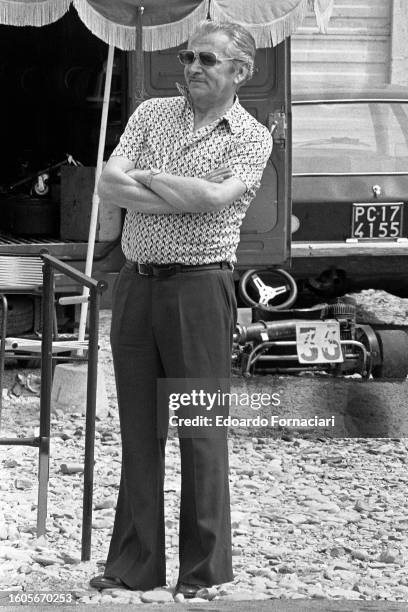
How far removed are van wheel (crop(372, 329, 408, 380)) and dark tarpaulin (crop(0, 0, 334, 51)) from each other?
208 centimetres

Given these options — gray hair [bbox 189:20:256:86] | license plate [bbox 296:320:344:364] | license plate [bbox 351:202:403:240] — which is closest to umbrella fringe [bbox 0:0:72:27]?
license plate [bbox 296:320:344:364]

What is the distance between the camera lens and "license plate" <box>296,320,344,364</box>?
8812mm

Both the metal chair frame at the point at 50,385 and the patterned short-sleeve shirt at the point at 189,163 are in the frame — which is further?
the metal chair frame at the point at 50,385

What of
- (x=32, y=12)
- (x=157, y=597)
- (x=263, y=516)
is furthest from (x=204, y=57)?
(x=32, y=12)

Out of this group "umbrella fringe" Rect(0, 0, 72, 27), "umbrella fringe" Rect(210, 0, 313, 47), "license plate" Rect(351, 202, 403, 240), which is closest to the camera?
"umbrella fringe" Rect(0, 0, 72, 27)

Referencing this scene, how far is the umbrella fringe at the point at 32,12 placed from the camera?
784 cm

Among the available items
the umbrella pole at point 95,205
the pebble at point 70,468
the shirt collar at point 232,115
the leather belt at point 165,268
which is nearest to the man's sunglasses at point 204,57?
the shirt collar at point 232,115

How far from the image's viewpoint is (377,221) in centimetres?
999

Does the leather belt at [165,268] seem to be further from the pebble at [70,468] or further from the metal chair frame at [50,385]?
the pebble at [70,468]

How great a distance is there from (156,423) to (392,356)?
4.42 metres

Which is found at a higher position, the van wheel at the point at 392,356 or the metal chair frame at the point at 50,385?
the van wheel at the point at 392,356

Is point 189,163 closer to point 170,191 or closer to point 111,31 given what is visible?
point 170,191

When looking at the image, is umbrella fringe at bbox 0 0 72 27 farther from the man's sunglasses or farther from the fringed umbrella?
the man's sunglasses

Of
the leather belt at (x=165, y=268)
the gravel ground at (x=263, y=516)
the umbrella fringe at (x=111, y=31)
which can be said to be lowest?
the gravel ground at (x=263, y=516)
